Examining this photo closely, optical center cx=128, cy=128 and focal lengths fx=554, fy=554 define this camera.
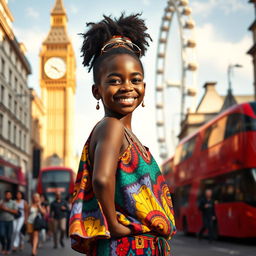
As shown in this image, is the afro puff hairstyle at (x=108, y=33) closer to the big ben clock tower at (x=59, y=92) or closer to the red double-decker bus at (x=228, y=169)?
the red double-decker bus at (x=228, y=169)

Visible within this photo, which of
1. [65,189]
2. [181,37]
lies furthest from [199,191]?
[181,37]

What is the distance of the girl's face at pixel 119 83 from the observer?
229 centimetres

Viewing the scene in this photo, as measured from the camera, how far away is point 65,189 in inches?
1081

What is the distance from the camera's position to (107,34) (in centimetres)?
245

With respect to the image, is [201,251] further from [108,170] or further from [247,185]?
[108,170]

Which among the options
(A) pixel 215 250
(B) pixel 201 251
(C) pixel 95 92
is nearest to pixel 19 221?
(B) pixel 201 251

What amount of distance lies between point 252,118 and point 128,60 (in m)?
11.6

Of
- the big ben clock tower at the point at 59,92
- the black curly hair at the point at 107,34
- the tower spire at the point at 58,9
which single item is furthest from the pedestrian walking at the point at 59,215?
the tower spire at the point at 58,9

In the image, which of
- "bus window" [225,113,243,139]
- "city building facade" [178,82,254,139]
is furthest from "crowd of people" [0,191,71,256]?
"city building facade" [178,82,254,139]

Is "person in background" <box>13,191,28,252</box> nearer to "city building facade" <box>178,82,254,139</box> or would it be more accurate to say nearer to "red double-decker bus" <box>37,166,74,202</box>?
"red double-decker bus" <box>37,166,74,202</box>

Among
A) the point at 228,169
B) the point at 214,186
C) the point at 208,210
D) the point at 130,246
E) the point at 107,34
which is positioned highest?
the point at 228,169

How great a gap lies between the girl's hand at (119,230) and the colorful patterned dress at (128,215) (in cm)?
2

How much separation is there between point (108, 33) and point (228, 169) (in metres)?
12.4

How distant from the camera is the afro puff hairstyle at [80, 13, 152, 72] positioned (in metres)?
2.47
